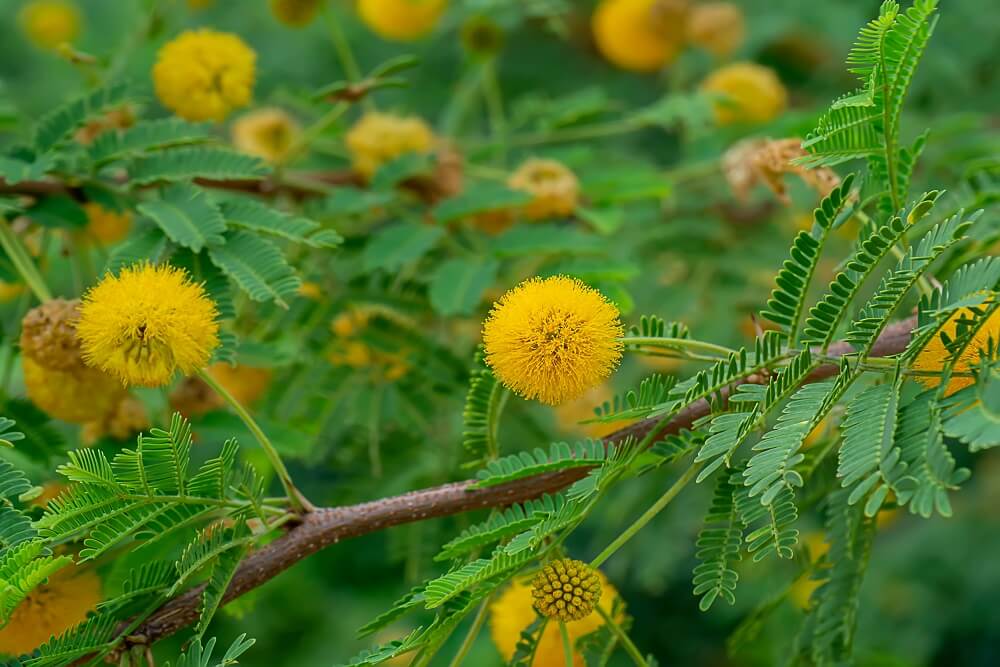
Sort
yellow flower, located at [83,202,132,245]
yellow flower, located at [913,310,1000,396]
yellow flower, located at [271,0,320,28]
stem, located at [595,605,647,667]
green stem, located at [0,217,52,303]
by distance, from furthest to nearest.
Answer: yellow flower, located at [271,0,320,28] → yellow flower, located at [83,202,132,245] → green stem, located at [0,217,52,303] → stem, located at [595,605,647,667] → yellow flower, located at [913,310,1000,396]

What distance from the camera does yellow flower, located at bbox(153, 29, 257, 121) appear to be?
1925mm

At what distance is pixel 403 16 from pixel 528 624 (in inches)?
76.6

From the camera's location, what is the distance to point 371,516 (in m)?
1.44

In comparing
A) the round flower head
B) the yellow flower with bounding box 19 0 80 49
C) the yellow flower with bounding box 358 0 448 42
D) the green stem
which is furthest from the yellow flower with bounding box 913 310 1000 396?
the yellow flower with bounding box 19 0 80 49

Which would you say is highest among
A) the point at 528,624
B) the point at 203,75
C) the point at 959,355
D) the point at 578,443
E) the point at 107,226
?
the point at 203,75

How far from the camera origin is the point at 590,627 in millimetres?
1625

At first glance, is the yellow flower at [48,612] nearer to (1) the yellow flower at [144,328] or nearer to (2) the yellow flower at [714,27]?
(1) the yellow flower at [144,328]

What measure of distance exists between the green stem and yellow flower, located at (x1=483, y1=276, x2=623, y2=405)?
31.6 inches

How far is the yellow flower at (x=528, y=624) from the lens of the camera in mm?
1584

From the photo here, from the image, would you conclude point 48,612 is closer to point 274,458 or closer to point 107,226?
point 274,458

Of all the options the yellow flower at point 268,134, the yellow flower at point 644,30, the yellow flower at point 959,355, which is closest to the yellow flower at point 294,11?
the yellow flower at point 268,134

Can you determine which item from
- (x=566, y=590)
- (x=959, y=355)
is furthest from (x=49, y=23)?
(x=959, y=355)

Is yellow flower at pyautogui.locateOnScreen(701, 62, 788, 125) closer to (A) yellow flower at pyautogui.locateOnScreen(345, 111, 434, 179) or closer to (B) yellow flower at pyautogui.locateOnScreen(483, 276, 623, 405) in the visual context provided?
(A) yellow flower at pyautogui.locateOnScreen(345, 111, 434, 179)

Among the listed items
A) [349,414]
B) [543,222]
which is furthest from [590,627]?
[543,222]
